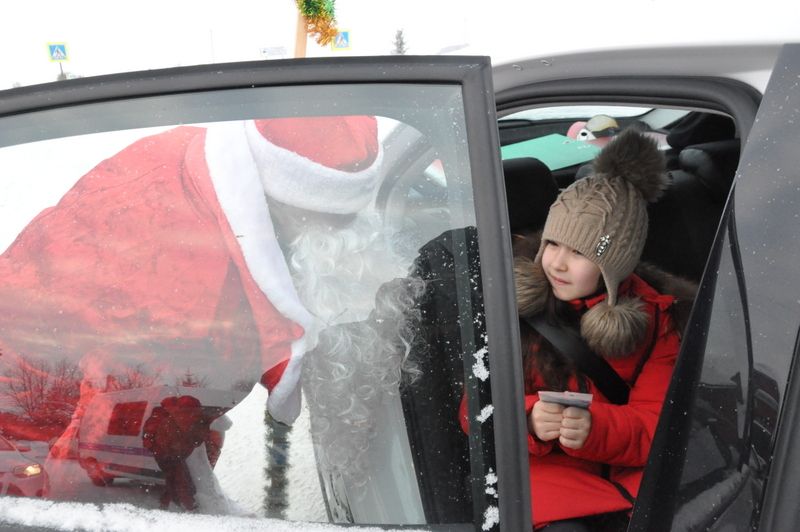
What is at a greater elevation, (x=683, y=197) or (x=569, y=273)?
(x=683, y=197)

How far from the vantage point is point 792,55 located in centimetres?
92

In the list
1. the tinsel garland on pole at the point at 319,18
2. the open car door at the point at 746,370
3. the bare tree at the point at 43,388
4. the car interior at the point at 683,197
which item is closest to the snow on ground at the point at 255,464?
the bare tree at the point at 43,388

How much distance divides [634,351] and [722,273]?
75 cm

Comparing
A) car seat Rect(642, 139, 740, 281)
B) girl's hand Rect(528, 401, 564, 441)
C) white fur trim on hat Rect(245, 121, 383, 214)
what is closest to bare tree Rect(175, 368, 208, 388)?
white fur trim on hat Rect(245, 121, 383, 214)

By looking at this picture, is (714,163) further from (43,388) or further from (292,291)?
(43,388)

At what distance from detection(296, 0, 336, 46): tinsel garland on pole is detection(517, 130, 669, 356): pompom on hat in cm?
68

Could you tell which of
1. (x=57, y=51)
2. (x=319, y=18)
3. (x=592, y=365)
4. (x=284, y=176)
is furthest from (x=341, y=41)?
(x=592, y=365)

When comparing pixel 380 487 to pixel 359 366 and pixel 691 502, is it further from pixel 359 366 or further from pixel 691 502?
pixel 691 502

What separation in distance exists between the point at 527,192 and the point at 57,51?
4.33ft

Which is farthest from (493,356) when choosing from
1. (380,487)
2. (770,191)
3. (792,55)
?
(792,55)

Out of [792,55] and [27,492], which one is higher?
[792,55]

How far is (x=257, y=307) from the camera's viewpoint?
Result: 973mm

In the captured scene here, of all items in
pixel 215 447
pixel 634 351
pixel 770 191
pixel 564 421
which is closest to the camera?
pixel 770 191

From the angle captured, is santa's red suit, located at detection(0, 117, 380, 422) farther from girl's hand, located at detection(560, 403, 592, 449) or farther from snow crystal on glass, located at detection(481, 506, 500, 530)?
girl's hand, located at detection(560, 403, 592, 449)
